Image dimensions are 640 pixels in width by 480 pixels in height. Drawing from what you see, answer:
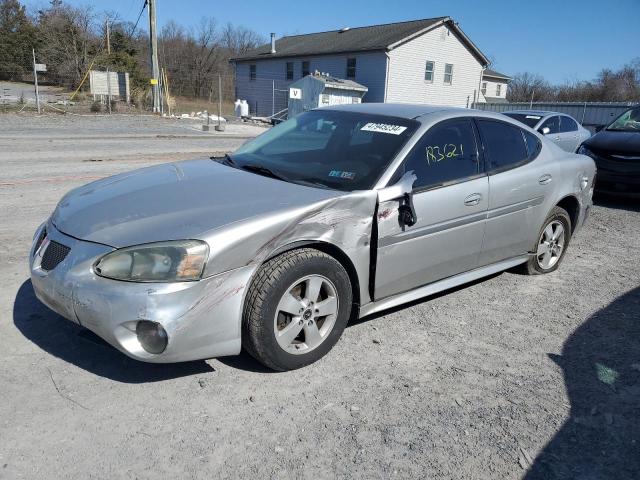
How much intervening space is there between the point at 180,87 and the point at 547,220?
130 ft

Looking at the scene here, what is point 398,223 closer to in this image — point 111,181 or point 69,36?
point 111,181

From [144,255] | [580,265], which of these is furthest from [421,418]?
[580,265]

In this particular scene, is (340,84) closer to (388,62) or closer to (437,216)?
(388,62)

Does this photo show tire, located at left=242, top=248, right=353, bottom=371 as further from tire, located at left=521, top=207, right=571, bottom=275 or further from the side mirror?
tire, located at left=521, top=207, right=571, bottom=275

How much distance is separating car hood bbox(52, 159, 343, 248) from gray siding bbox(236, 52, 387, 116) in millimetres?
30999

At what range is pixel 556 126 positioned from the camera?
37.8 ft

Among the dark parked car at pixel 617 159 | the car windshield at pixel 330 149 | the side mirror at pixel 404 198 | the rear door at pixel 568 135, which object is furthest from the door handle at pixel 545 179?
the rear door at pixel 568 135

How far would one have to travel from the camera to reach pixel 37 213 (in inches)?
251

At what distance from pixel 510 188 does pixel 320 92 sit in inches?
1082

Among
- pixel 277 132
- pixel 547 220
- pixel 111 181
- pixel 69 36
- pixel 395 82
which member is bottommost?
pixel 547 220

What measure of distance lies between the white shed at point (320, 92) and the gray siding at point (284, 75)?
1.06m

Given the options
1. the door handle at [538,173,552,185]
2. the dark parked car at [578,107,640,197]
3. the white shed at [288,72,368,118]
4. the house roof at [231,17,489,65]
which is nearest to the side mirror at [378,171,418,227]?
the door handle at [538,173,552,185]

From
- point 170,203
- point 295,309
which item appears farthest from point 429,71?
point 295,309

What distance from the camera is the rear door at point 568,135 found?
1148cm
